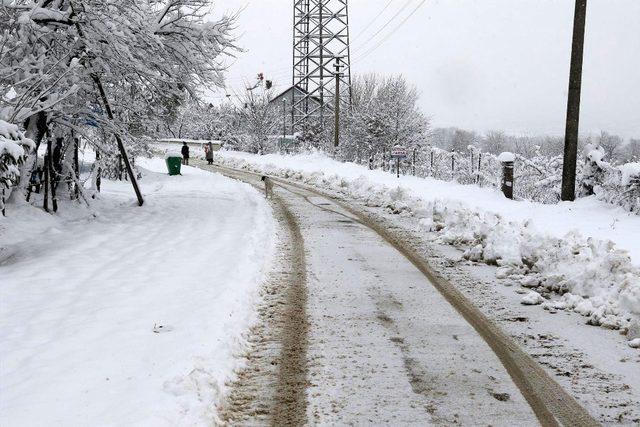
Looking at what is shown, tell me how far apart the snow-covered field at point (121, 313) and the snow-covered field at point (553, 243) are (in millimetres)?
3664

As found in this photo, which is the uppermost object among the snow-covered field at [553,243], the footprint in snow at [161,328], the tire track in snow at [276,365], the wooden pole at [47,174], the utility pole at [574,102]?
the utility pole at [574,102]

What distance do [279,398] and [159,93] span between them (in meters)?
11.7

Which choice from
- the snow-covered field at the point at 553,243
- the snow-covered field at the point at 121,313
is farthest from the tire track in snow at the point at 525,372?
the snow-covered field at the point at 121,313

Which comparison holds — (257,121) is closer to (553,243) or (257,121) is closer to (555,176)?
(555,176)

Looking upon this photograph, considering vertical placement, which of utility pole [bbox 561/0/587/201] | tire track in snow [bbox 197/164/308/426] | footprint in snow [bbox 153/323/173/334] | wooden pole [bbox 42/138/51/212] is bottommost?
tire track in snow [bbox 197/164/308/426]

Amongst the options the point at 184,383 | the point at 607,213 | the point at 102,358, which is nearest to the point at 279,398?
the point at 184,383

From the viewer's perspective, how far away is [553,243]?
Result: 7895mm

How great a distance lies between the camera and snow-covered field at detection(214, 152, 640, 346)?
19.6 ft

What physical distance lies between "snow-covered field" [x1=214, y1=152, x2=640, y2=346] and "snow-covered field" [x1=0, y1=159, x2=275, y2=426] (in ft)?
12.0

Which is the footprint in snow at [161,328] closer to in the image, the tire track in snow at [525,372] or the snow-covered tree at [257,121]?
the tire track in snow at [525,372]

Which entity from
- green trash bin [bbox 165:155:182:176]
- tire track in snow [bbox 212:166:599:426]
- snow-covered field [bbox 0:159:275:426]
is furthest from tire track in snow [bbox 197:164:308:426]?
green trash bin [bbox 165:155:182:176]

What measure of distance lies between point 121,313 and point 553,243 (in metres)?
6.06

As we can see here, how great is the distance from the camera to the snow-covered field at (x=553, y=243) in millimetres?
5988

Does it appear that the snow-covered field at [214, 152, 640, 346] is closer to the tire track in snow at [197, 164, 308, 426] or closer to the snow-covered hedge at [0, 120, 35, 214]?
the tire track in snow at [197, 164, 308, 426]
